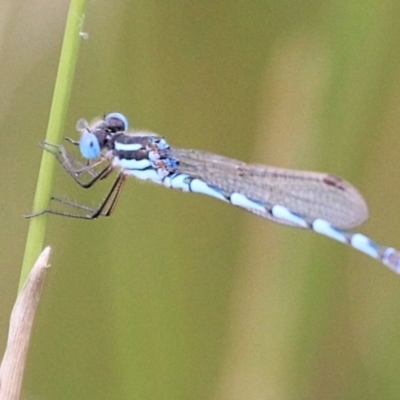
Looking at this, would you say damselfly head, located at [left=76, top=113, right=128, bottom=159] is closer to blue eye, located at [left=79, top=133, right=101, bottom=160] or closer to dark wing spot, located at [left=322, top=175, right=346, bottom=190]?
blue eye, located at [left=79, top=133, right=101, bottom=160]

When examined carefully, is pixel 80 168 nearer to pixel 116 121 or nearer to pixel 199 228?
pixel 116 121

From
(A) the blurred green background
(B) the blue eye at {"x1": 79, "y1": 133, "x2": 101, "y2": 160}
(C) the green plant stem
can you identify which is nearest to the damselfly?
(B) the blue eye at {"x1": 79, "y1": 133, "x2": 101, "y2": 160}

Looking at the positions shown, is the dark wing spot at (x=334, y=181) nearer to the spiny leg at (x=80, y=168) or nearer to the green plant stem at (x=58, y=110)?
the spiny leg at (x=80, y=168)

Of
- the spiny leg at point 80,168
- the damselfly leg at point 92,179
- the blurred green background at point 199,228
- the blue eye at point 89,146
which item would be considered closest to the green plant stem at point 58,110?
the spiny leg at point 80,168

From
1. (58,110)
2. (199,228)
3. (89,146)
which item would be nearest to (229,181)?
(89,146)

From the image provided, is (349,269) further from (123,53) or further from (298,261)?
(123,53)
